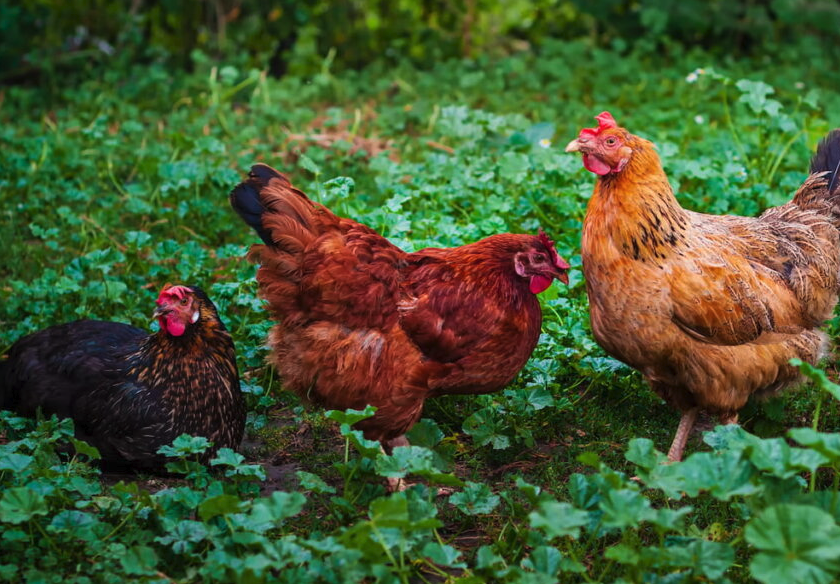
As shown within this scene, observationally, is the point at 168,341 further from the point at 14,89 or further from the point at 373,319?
the point at 14,89

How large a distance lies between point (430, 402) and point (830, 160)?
2.30 meters

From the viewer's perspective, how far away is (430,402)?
5.04 metres

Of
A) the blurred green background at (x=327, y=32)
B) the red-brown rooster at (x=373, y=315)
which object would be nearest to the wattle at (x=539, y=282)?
the red-brown rooster at (x=373, y=315)

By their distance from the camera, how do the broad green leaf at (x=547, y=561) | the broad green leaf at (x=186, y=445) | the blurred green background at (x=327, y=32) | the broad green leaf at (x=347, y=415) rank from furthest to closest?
the blurred green background at (x=327, y=32)
the broad green leaf at (x=186, y=445)
the broad green leaf at (x=347, y=415)
the broad green leaf at (x=547, y=561)

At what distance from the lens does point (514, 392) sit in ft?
15.7

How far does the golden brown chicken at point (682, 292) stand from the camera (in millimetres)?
4215

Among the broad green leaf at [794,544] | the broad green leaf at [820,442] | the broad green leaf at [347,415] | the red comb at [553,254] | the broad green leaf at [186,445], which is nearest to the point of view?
the broad green leaf at [794,544]

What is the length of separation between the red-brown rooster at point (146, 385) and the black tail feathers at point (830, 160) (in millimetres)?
2982

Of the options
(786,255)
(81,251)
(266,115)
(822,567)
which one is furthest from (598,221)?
(266,115)

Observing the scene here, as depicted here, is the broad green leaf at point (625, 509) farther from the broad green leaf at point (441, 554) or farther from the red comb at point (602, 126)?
the red comb at point (602, 126)

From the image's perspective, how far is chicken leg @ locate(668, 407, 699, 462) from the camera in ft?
14.8

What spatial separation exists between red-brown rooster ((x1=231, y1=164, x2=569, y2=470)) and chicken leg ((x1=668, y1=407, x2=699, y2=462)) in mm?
788

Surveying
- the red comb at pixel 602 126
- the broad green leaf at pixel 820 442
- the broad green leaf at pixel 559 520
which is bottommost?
the broad green leaf at pixel 559 520

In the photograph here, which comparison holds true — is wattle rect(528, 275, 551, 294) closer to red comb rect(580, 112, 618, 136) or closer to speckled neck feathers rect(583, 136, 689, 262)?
speckled neck feathers rect(583, 136, 689, 262)
